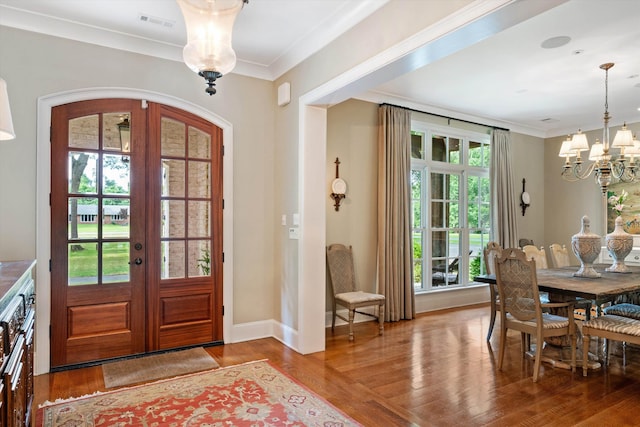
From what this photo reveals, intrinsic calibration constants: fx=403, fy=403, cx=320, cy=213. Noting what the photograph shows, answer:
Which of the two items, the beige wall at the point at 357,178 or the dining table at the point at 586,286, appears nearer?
the dining table at the point at 586,286

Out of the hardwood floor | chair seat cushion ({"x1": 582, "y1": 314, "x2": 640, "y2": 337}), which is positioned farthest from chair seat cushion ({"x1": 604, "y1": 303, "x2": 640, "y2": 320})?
chair seat cushion ({"x1": 582, "y1": 314, "x2": 640, "y2": 337})

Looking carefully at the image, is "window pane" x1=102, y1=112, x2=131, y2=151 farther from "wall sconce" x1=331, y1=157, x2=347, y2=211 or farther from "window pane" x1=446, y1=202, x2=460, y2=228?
"window pane" x1=446, y1=202, x2=460, y2=228

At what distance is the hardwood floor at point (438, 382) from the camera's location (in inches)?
109

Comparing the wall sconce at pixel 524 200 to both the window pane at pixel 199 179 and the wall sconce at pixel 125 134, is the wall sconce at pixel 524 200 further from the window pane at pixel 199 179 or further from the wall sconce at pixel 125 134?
the wall sconce at pixel 125 134

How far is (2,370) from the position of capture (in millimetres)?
1540

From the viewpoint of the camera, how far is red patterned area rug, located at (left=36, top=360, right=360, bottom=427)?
8.63 ft

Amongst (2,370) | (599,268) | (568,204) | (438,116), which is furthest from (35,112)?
(568,204)

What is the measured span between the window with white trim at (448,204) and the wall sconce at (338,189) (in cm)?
132

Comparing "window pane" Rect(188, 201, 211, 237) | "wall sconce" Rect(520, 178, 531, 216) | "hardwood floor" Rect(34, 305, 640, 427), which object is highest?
"wall sconce" Rect(520, 178, 531, 216)

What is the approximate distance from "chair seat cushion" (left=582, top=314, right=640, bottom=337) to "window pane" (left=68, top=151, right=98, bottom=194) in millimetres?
4583

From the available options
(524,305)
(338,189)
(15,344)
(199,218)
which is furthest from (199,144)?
(524,305)

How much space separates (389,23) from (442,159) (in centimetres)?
363

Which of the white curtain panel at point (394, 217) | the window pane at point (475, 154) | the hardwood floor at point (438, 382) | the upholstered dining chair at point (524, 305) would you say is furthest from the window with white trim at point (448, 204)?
the upholstered dining chair at point (524, 305)

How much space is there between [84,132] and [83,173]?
37cm
